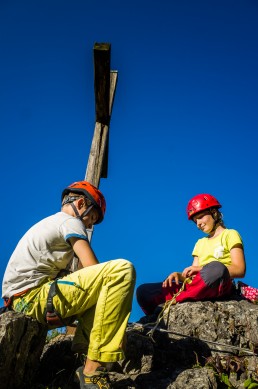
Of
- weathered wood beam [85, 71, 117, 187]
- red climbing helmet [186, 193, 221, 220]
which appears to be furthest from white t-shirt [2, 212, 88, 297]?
weathered wood beam [85, 71, 117, 187]

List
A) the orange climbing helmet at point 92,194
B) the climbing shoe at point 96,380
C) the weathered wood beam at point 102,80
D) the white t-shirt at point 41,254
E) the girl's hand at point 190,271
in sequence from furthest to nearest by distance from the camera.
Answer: the weathered wood beam at point 102,80 < the girl's hand at point 190,271 < the orange climbing helmet at point 92,194 < the white t-shirt at point 41,254 < the climbing shoe at point 96,380

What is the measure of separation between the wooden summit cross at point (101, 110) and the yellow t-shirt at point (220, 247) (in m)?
1.96

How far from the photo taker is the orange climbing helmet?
3.91m

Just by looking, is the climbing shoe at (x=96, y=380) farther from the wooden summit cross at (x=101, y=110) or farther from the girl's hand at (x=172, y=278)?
the wooden summit cross at (x=101, y=110)

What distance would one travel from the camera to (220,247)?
4.94 meters

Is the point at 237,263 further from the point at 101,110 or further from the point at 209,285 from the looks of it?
the point at 101,110

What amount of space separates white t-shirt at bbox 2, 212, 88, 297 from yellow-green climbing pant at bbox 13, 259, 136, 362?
0.12 meters

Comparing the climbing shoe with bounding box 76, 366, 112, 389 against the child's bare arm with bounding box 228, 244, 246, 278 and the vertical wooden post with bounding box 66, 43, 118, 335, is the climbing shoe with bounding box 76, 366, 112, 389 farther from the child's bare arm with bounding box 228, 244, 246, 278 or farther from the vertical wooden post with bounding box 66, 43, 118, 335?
the vertical wooden post with bounding box 66, 43, 118, 335

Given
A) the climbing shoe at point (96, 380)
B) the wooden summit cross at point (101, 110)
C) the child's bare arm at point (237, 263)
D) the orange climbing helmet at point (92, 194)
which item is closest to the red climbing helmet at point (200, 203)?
the child's bare arm at point (237, 263)

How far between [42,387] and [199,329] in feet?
6.08

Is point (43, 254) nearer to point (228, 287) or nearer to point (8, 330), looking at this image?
point (8, 330)

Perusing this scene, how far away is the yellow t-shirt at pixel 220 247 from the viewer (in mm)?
4836

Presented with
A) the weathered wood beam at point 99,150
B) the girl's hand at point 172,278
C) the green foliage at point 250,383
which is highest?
the weathered wood beam at point 99,150

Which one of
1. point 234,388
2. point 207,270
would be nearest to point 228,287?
point 207,270
